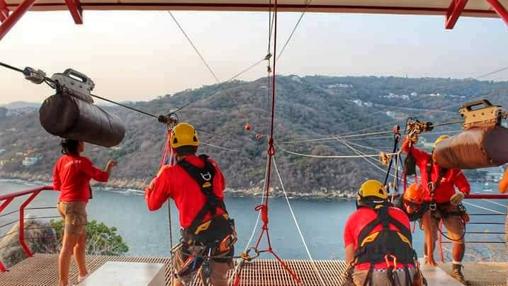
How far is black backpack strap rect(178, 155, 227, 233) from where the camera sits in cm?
273

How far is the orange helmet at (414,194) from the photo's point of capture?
12.7 ft

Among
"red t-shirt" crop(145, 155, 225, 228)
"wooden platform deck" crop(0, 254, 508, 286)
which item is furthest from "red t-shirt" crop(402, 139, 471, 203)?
"red t-shirt" crop(145, 155, 225, 228)

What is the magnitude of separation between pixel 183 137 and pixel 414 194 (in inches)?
88.7

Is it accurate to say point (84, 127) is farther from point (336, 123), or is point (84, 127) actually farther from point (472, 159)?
point (336, 123)

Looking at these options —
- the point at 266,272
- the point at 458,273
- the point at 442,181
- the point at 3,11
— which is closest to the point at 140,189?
the point at 266,272

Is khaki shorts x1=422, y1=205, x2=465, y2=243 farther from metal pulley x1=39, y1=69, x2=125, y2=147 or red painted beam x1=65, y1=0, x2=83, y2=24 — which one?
red painted beam x1=65, y1=0, x2=83, y2=24

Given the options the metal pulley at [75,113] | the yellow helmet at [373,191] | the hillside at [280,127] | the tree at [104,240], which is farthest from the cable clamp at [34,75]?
the hillside at [280,127]

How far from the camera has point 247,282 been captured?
4238mm

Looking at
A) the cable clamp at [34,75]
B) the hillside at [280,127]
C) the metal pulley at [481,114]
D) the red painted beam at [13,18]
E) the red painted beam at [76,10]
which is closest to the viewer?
the cable clamp at [34,75]

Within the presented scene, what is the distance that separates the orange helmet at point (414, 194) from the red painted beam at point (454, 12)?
60.7 inches

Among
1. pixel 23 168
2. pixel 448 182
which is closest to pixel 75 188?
pixel 448 182

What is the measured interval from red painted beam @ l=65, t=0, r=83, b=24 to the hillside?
→ 1937 cm

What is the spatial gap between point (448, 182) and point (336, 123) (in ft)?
89.5

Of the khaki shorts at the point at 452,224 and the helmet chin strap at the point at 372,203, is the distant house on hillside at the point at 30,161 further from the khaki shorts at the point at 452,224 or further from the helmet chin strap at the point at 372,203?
the helmet chin strap at the point at 372,203
